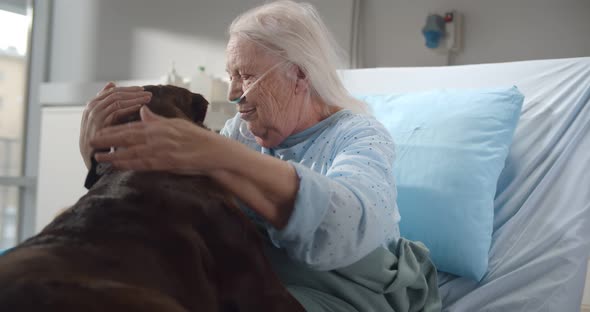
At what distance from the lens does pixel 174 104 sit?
40.4 inches

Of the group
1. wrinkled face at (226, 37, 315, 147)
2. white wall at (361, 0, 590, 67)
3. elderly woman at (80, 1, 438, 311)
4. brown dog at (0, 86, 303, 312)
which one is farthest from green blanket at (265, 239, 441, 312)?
white wall at (361, 0, 590, 67)

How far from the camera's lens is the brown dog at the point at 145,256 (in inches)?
23.5

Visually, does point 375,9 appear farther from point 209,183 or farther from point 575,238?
point 209,183

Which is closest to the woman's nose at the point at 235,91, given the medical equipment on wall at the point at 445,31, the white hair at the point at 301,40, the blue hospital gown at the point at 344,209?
the white hair at the point at 301,40

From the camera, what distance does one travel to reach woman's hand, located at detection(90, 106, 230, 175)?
71 cm

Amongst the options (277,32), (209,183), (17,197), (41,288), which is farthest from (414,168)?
(17,197)

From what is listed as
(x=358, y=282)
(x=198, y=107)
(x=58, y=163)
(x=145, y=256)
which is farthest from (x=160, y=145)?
(x=58, y=163)

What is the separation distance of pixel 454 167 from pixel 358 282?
0.49 metres

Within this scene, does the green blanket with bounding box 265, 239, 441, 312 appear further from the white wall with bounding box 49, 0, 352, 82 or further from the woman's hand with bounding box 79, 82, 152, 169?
the white wall with bounding box 49, 0, 352, 82

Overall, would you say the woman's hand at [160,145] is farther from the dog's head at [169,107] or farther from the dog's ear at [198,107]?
the dog's ear at [198,107]

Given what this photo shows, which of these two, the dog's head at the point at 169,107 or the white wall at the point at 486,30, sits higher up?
the white wall at the point at 486,30

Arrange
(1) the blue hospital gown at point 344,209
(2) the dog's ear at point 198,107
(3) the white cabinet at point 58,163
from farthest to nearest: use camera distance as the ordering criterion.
Result: 1. (3) the white cabinet at point 58,163
2. (2) the dog's ear at point 198,107
3. (1) the blue hospital gown at point 344,209

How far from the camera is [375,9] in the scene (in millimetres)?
2520

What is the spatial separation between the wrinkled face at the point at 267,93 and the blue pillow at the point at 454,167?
0.34 metres
